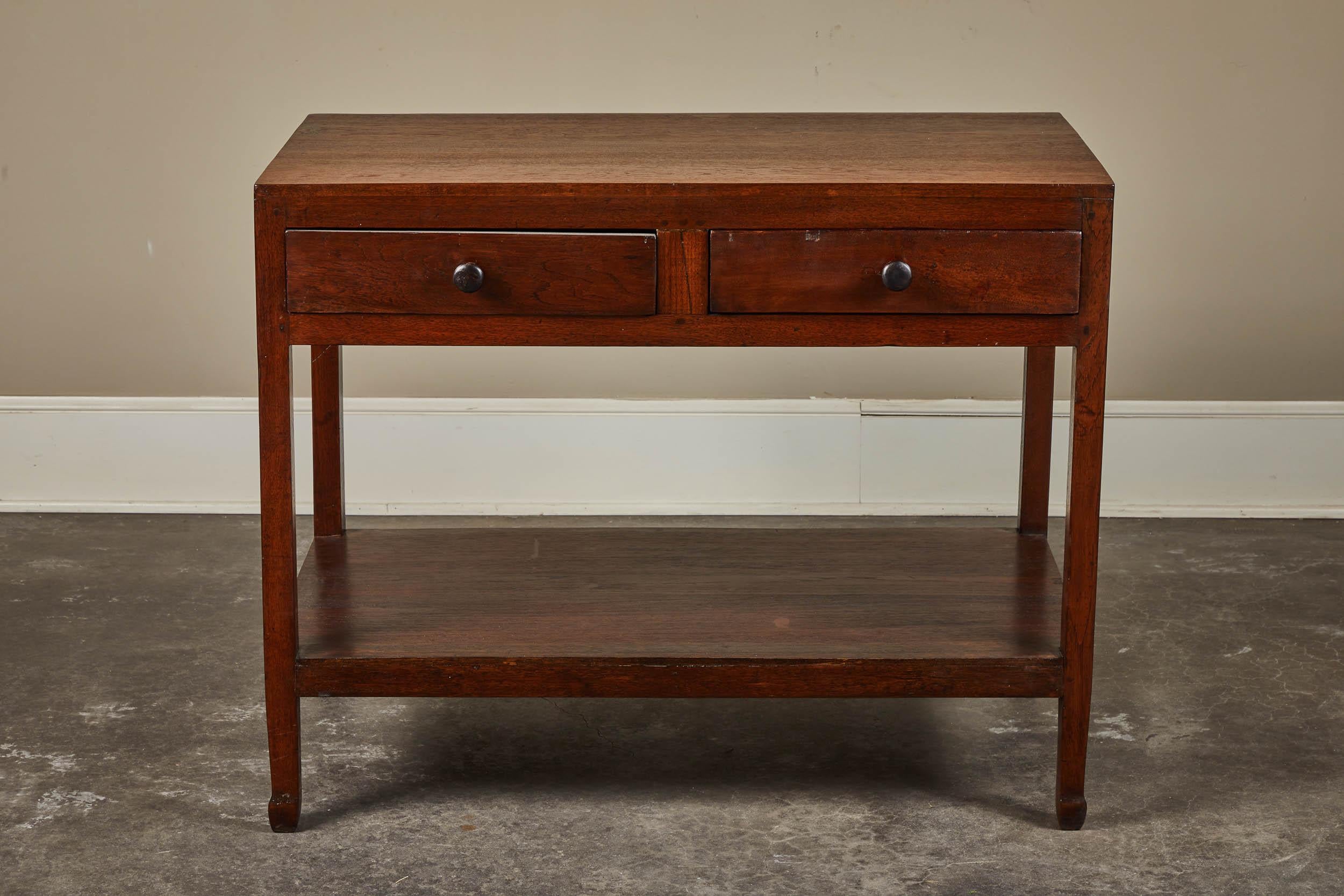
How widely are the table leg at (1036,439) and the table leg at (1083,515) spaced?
0.48m

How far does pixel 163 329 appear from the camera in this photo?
3.20 m

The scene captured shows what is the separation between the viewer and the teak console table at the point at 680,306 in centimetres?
175

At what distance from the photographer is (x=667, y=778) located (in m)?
2.08

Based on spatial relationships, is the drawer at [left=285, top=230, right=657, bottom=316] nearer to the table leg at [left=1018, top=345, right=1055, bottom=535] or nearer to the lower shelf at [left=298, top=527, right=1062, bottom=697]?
the lower shelf at [left=298, top=527, right=1062, bottom=697]

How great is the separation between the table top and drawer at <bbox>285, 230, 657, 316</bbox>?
0.20 feet

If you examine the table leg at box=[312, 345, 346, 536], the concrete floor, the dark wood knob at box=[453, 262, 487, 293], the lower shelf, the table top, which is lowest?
the concrete floor

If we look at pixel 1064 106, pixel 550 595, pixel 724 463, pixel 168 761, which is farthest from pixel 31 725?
pixel 1064 106

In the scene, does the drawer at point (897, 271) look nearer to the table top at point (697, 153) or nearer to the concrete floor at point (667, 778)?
the table top at point (697, 153)

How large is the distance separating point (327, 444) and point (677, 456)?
0.98 meters

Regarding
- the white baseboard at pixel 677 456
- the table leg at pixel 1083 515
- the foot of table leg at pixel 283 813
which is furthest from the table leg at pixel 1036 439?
the foot of table leg at pixel 283 813

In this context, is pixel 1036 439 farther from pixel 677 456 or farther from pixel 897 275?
pixel 677 456

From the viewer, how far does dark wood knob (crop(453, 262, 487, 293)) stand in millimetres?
1753

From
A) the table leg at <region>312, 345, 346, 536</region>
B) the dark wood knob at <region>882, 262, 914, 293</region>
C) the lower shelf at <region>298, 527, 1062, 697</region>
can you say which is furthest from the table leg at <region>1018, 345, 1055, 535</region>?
the table leg at <region>312, 345, 346, 536</region>

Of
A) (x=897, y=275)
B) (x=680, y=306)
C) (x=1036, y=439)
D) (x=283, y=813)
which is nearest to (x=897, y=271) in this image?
(x=897, y=275)
